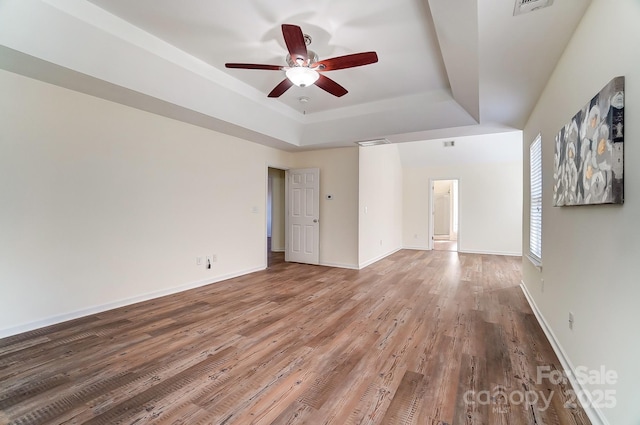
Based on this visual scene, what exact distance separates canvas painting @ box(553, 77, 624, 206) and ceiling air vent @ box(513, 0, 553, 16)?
0.67 m

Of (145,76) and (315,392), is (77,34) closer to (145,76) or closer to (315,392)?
(145,76)

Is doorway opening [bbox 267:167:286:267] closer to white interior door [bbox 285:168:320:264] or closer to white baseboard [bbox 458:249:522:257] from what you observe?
white interior door [bbox 285:168:320:264]

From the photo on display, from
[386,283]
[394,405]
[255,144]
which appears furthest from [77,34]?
[386,283]

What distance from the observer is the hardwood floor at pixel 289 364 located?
1.67 m

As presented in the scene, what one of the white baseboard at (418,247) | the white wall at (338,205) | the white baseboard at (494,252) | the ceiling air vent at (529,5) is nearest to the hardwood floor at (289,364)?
the white wall at (338,205)

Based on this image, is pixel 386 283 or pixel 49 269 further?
pixel 386 283

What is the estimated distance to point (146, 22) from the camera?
2.74 metres

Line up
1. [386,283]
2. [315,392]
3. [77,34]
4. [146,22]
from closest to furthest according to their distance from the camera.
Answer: [315,392], [77,34], [146,22], [386,283]

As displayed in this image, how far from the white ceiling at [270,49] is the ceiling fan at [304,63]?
1.39 feet

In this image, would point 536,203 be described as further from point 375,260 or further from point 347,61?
point 375,260

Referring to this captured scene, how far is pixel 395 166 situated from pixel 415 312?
5483mm

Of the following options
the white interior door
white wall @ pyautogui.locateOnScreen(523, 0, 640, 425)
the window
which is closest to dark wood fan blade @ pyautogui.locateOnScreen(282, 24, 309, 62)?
white wall @ pyautogui.locateOnScreen(523, 0, 640, 425)

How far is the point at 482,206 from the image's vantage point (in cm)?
775

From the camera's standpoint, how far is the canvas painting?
136cm
